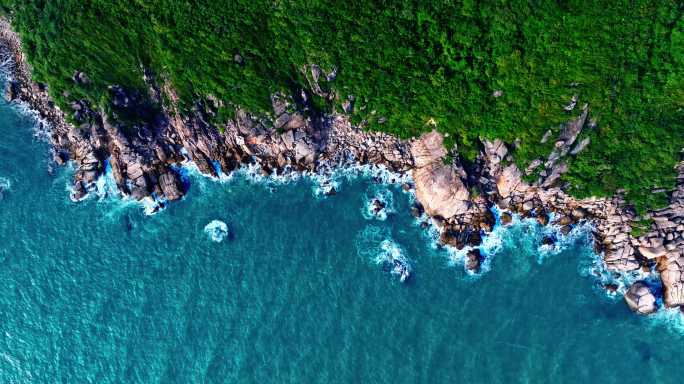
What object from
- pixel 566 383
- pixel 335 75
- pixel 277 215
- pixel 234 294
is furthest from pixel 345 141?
pixel 566 383

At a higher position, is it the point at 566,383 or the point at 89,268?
the point at 89,268

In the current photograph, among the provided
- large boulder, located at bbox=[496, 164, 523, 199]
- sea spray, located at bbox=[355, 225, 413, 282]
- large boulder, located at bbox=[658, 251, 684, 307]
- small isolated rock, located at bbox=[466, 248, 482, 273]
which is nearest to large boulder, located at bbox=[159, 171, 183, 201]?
sea spray, located at bbox=[355, 225, 413, 282]

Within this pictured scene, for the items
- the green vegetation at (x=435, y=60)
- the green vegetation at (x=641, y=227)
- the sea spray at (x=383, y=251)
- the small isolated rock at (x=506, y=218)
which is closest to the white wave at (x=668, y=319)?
the green vegetation at (x=641, y=227)

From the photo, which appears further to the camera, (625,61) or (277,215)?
(277,215)

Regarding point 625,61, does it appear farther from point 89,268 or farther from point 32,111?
point 32,111

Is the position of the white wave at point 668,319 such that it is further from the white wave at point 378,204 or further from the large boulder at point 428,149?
the white wave at point 378,204

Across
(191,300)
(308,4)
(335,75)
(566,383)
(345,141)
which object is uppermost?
(308,4)

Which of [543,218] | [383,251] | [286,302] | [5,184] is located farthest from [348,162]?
[5,184]
